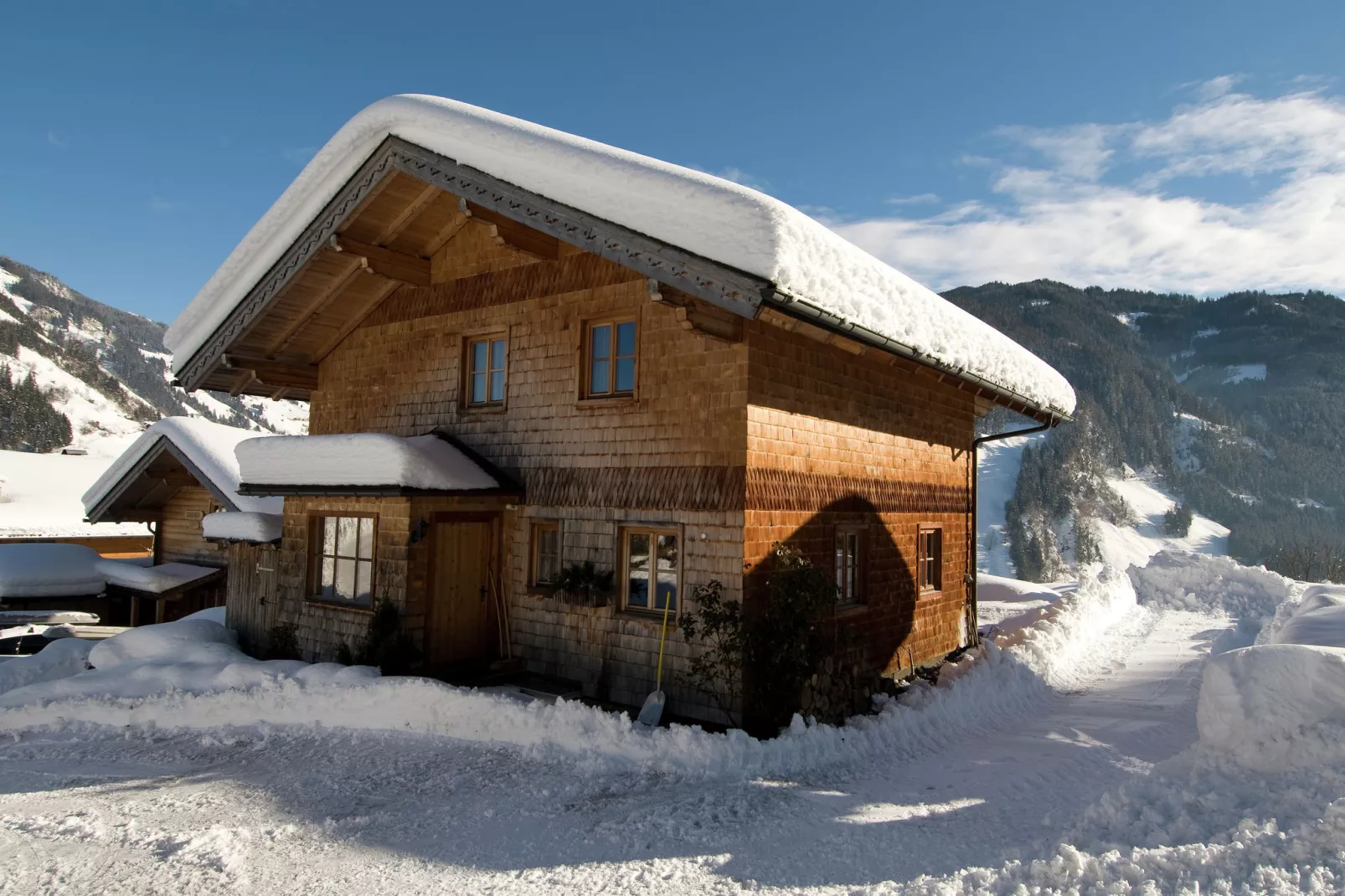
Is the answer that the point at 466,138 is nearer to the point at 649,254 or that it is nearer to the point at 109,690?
the point at 649,254

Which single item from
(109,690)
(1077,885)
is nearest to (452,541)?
(109,690)

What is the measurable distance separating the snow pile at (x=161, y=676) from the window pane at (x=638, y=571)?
3093mm

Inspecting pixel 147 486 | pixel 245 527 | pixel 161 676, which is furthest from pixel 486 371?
pixel 147 486

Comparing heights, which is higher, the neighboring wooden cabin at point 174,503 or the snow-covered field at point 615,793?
the neighboring wooden cabin at point 174,503

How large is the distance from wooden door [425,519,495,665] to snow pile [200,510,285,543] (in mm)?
3117

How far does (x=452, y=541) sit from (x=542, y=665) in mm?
2015

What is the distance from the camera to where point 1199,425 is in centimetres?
12462

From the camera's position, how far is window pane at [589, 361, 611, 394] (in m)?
9.76

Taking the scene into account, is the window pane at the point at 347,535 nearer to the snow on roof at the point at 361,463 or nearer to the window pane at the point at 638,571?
the snow on roof at the point at 361,463

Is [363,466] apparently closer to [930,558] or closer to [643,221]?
[643,221]

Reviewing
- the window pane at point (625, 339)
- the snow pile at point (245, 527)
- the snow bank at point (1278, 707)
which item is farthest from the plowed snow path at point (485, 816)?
the window pane at point (625, 339)

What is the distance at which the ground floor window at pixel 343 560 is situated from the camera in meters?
10.7

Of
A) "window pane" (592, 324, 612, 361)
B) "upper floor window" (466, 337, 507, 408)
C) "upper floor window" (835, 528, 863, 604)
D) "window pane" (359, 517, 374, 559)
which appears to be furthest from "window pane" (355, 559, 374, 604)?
"upper floor window" (835, 528, 863, 604)

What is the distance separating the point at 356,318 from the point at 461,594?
5.08 metres
